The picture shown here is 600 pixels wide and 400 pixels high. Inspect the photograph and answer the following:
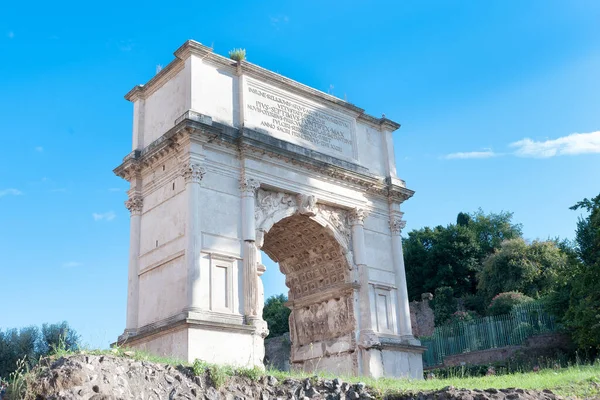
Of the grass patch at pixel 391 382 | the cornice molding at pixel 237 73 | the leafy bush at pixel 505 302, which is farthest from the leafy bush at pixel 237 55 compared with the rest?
the leafy bush at pixel 505 302

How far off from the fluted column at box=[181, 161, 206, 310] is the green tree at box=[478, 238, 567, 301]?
2726cm

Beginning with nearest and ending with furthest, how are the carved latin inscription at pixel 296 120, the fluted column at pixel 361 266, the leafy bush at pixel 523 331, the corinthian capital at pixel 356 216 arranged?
1. the carved latin inscription at pixel 296 120
2. the fluted column at pixel 361 266
3. the corinthian capital at pixel 356 216
4. the leafy bush at pixel 523 331

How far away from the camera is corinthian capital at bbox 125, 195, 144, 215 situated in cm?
2053

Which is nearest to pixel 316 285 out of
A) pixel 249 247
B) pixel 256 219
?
pixel 256 219

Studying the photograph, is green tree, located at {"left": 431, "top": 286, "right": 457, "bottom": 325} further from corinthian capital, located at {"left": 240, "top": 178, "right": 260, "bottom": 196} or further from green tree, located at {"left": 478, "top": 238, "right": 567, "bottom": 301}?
corinthian capital, located at {"left": 240, "top": 178, "right": 260, "bottom": 196}

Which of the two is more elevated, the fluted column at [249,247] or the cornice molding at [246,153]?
the cornice molding at [246,153]

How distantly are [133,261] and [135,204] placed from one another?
5.69 feet

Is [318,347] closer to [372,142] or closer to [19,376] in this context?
[372,142]

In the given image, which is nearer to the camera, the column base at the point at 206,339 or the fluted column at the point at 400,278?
the column base at the point at 206,339

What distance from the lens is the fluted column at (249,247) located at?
18592 millimetres

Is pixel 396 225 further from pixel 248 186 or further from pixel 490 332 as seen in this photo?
pixel 490 332

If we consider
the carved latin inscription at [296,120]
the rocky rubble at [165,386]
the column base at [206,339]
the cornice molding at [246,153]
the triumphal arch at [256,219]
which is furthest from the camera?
the carved latin inscription at [296,120]

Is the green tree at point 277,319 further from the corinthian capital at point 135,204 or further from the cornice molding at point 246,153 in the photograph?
the corinthian capital at point 135,204

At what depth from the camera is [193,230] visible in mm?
18203
